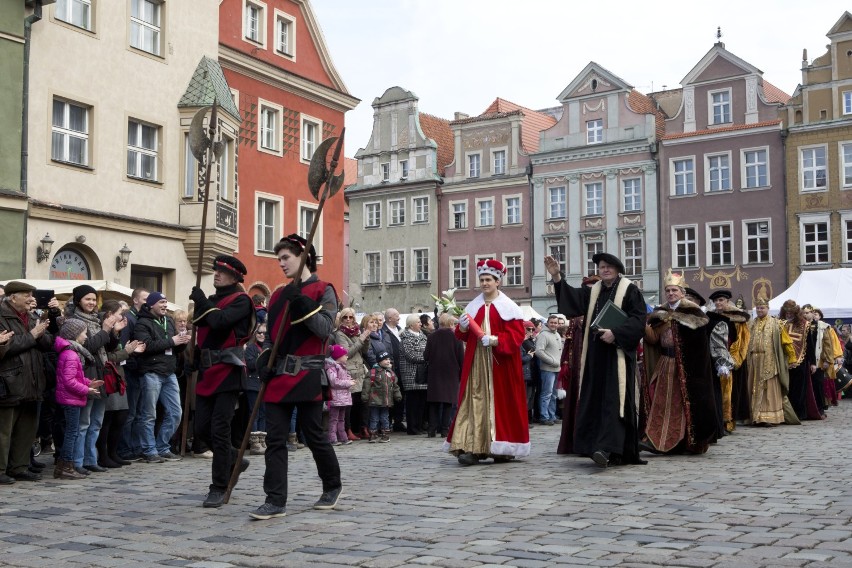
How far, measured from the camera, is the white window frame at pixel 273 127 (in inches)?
1169

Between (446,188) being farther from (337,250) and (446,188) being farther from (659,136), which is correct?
(337,250)

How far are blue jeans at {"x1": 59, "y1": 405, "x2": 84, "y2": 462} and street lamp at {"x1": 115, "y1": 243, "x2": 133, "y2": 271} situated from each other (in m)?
13.0

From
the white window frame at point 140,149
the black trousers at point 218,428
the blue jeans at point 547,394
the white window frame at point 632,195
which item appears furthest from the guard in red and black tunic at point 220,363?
the white window frame at point 632,195

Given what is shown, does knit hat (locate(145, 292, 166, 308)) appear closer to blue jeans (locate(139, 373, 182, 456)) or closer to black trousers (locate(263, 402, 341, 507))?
blue jeans (locate(139, 373, 182, 456))

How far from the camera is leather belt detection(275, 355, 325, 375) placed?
7.30 meters

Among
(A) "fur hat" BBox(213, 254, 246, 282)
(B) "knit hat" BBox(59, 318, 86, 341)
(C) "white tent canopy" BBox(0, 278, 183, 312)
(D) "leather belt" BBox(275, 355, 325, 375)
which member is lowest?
(D) "leather belt" BBox(275, 355, 325, 375)

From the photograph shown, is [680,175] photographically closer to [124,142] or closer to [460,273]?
[460,273]

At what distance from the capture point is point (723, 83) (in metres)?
43.6

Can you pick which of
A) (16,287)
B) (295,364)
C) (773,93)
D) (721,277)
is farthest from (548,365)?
(773,93)

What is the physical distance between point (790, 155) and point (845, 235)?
3787 millimetres

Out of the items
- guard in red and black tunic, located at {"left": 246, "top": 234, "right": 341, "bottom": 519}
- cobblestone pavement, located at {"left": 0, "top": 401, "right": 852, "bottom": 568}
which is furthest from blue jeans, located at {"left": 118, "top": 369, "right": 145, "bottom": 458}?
guard in red and black tunic, located at {"left": 246, "top": 234, "right": 341, "bottom": 519}

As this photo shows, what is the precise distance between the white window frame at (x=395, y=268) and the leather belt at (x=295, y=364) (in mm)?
44282

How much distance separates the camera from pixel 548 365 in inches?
716

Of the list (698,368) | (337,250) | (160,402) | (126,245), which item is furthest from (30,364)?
(337,250)
